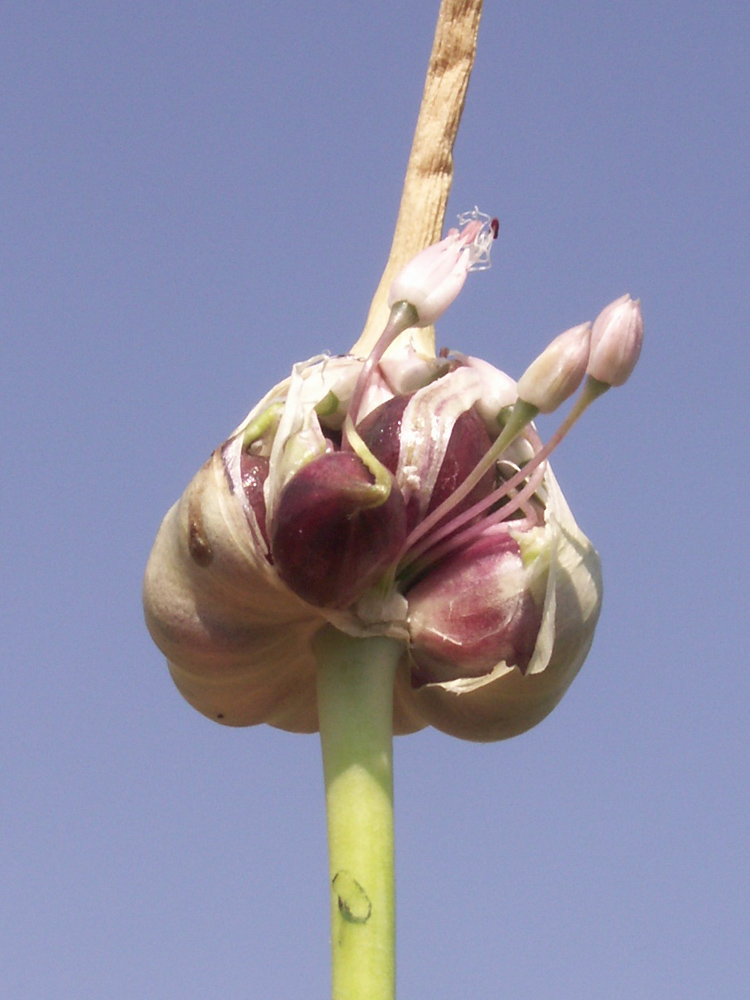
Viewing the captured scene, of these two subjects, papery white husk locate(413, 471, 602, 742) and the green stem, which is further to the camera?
papery white husk locate(413, 471, 602, 742)

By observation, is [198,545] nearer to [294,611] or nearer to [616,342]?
[294,611]

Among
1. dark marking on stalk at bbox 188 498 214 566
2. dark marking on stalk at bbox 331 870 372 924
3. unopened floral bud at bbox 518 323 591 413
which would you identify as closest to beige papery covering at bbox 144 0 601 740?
dark marking on stalk at bbox 188 498 214 566

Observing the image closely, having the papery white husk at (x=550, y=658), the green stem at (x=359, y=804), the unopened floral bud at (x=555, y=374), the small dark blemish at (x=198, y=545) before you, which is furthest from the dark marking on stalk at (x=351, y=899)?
the unopened floral bud at (x=555, y=374)

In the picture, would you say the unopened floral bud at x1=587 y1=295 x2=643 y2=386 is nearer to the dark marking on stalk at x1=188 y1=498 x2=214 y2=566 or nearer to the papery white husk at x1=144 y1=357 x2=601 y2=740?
the papery white husk at x1=144 y1=357 x2=601 y2=740

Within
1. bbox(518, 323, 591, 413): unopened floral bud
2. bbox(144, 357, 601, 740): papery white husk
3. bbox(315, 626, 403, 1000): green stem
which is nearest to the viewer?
bbox(315, 626, 403, 1000): green stem

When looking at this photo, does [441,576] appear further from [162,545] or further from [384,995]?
[384,995]

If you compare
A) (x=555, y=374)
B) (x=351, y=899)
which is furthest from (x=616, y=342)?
(x=351, y=899)

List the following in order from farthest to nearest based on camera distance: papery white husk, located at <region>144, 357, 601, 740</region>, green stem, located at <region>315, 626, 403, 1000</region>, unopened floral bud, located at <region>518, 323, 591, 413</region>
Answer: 1. papery white husk, located at <region>144, 357, 601, 740</region>
2. unopened floral bud, located at <region>518, 323, 591, 413</region>
3. green stem, located at <region>315, 626, 403, 1000</region>
